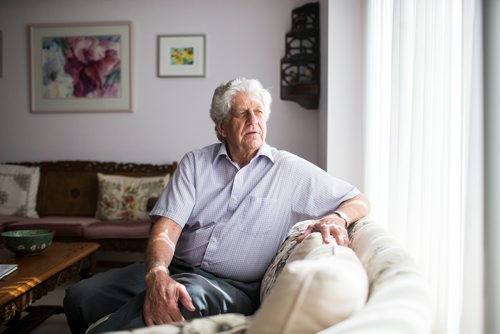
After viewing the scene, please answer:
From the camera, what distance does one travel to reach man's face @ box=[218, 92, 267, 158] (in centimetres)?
171

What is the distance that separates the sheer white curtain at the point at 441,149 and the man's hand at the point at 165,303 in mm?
760

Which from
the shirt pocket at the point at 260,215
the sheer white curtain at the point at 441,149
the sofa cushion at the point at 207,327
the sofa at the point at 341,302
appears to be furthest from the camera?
the shirt pocket at the point at 260,215

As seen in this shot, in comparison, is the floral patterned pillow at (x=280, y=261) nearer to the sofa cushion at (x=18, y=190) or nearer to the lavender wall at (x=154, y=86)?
the lavender wall at (x=154, y=86)

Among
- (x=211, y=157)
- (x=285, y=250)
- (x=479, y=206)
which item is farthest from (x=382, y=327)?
(x=211, y=157)

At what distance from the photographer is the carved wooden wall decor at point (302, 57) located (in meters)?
3.66

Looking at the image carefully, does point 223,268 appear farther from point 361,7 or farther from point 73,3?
point 73,3

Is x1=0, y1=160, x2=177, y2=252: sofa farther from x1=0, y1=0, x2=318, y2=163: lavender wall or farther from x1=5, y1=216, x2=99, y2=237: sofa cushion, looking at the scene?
x1=0, y1=0, x2=318, y2=163: lavender wall

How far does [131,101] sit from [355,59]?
228 cm

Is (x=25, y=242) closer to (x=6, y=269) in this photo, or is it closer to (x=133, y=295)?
(x=6, y=269)

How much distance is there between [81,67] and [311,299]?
162 inches

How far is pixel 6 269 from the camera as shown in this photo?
5.77 ft

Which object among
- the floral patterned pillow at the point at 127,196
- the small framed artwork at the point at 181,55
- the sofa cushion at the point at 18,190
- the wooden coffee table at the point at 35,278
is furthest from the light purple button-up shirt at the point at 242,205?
the sofa cushion at the point at 18,190

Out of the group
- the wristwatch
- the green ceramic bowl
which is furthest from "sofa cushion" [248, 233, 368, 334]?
the green ceramic bowl

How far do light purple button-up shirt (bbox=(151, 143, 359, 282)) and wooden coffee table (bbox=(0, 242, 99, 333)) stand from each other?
0.59 metres
